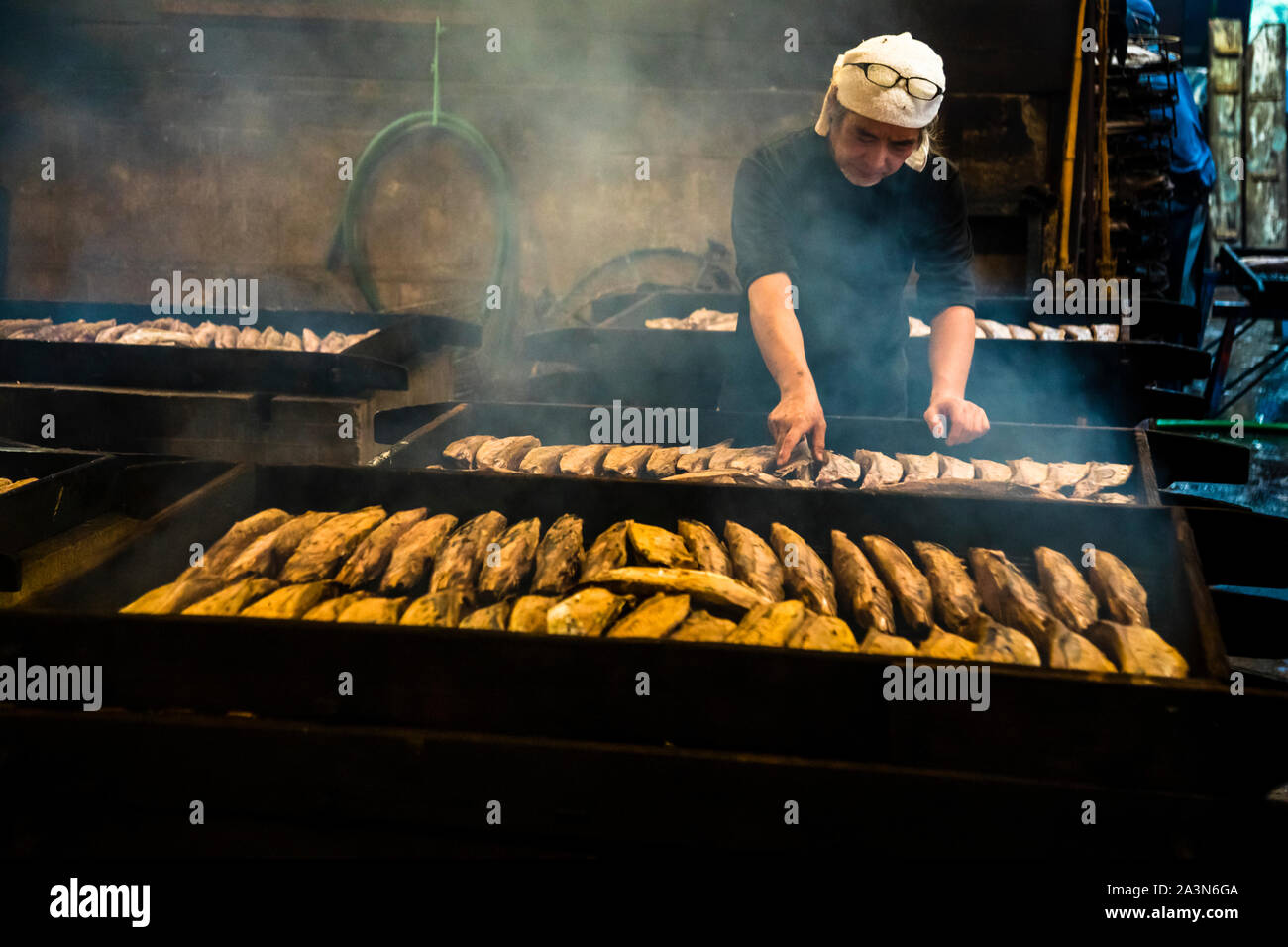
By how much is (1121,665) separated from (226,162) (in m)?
7.60

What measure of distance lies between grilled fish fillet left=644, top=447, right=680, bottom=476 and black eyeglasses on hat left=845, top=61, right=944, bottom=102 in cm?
→ 139

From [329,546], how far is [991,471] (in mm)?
2180

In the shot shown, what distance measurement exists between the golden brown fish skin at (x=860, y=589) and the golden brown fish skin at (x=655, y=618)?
413 mm

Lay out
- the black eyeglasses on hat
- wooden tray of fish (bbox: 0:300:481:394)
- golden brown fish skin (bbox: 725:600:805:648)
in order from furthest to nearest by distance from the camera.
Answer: wooden tray of fish (bbox: 0:300:481:394) < the black eyeglasses on hat < golden brown fish skin (bbox: 725:600:805:648)

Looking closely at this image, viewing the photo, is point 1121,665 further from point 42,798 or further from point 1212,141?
point 1212,141

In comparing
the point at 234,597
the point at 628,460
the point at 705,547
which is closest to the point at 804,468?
the point at 628,460

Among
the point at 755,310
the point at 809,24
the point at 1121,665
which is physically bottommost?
the point at 1121,665

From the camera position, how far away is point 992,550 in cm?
217

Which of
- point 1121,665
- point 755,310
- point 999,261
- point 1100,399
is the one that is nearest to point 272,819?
point 1121,665

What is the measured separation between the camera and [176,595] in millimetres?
1907

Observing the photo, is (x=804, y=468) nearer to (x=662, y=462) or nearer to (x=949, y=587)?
(x=662, y=462)

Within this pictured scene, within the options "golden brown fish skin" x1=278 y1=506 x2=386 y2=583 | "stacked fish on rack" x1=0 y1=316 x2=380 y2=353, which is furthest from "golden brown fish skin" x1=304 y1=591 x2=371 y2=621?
"stacked fish on rack" x1=0 y1=316 x2=380 y2=353

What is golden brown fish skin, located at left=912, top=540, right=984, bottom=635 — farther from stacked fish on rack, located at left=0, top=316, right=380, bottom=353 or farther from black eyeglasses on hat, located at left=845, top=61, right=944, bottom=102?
stacked fish on rack, located at left=0, top=316, right=380, bottom=353

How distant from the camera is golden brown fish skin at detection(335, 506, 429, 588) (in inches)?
81.6
